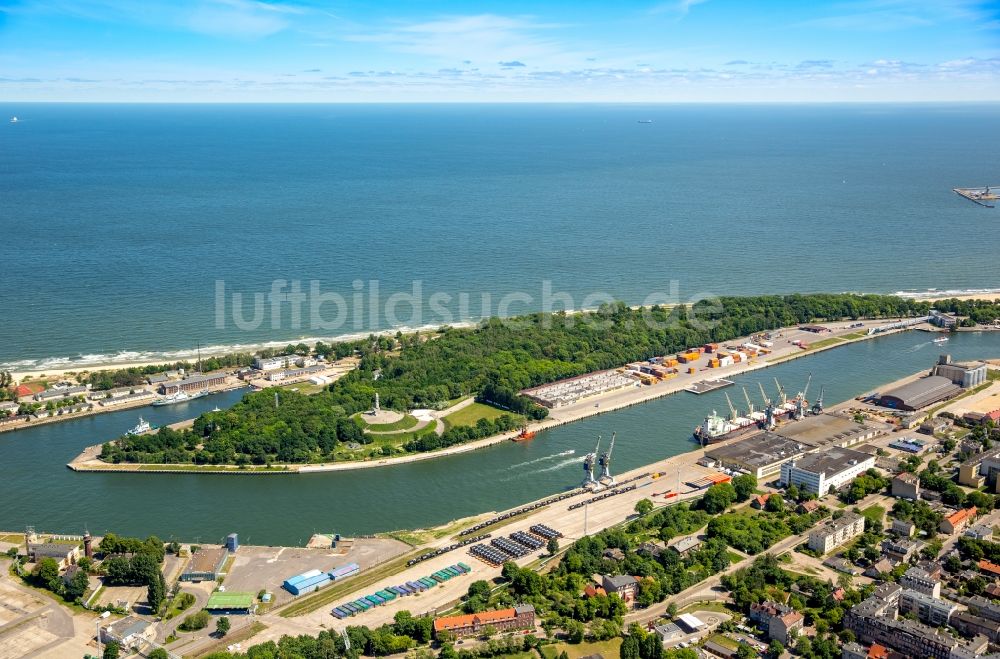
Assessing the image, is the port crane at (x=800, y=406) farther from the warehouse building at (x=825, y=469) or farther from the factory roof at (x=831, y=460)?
the warehouse building at (x=825, y=469)

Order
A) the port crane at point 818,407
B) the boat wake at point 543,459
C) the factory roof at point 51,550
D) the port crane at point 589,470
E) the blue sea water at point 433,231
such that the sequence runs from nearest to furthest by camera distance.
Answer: the factory roof at point 51,550
the port crane at point 589,470
the boat wake at point 543,459
the port crane at point 818,407
the blue sea water at point 433,231

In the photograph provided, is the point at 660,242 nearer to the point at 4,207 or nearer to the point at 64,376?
the point at 64,376

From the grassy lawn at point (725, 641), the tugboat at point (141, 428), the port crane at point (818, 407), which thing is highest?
the port crane at point (818, 407)

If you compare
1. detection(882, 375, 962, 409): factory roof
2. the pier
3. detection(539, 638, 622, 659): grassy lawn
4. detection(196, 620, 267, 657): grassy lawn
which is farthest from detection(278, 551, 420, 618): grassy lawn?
detection(882, 375, 962, 409): factory roof

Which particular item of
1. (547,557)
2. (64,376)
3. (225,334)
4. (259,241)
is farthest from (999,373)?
(259,241)

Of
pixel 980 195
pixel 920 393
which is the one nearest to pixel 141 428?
pixel 920 393

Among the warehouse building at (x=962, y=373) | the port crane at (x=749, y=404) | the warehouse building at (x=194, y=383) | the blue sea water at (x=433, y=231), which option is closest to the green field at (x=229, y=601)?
the warehouse building at (x=194, y=383)
